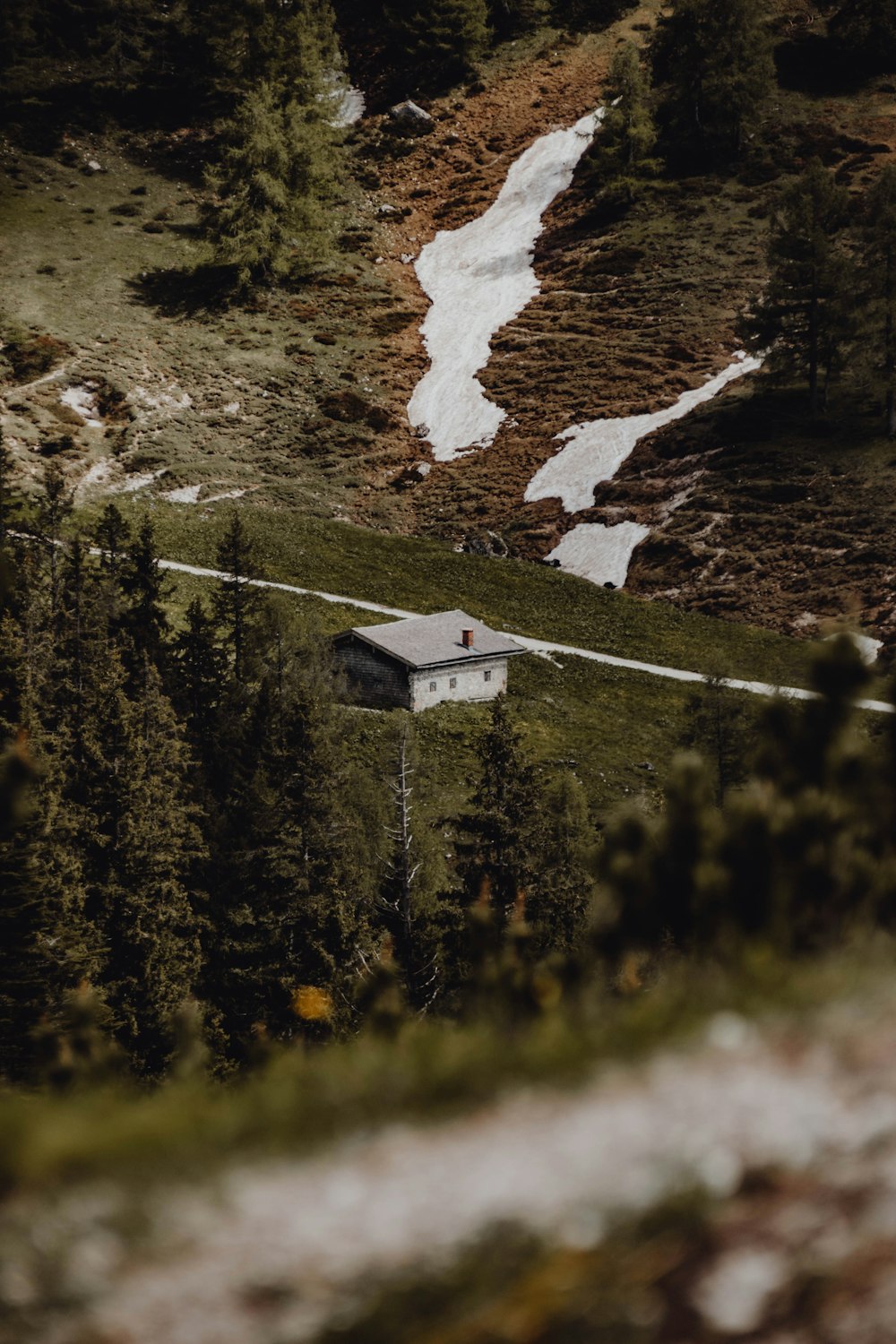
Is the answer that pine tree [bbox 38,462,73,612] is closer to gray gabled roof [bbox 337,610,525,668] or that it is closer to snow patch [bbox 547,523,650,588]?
gray gabled roof [bbox 337,610,525,668]

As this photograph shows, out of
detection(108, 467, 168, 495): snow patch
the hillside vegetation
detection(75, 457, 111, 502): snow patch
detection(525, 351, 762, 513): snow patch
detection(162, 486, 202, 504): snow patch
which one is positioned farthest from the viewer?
detection(525, 351, 762, 513): snow patch

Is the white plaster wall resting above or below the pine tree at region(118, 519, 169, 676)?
below

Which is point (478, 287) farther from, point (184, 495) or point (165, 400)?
point (184, 495)

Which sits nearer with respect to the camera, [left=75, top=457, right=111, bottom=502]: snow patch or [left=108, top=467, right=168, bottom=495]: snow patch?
[left=75, top=457, right=111, bottom=502]: snow patch

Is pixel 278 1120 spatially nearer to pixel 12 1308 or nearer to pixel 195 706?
pixel 12 1308

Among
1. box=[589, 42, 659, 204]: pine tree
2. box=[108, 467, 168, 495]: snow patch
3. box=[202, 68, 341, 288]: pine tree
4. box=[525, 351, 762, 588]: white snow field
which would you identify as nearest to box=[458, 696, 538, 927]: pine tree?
box=[525, 351, 762, 588]: white snow field

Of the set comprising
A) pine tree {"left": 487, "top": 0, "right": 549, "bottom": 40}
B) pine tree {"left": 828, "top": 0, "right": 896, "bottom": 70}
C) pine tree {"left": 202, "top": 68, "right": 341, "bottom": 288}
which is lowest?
pine tree {"left": 202, "top": 68, "right": 341, "bottom": 288}
